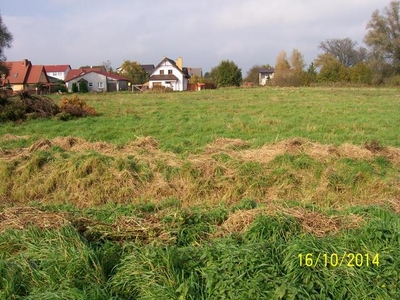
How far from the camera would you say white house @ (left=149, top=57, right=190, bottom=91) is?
67.3 meters

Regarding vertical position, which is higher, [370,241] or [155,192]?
[370,241]

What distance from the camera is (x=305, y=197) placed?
748cm

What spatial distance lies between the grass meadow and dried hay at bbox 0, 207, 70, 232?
26mm

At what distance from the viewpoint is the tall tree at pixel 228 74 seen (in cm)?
6906

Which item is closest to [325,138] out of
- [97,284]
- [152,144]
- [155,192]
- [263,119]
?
[263,119]

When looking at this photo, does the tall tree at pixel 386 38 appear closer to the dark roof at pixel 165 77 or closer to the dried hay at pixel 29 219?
the dark roof at pixel 165 77

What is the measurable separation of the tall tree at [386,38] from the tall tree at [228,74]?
22.8 metres

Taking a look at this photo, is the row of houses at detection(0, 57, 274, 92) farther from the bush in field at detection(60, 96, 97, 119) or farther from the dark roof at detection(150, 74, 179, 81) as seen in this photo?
the bush in field at detection(60, 96, 97, 119)

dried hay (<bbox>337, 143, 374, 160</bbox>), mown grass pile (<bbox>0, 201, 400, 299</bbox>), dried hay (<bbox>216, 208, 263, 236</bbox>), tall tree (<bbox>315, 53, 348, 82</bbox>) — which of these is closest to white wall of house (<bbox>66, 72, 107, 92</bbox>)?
tall tree (<bbox>315, 53, 348, 82</bbox>)

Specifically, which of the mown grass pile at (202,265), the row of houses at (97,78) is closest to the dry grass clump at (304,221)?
the mown grass pile at (202,265)

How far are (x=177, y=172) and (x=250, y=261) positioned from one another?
477 cm

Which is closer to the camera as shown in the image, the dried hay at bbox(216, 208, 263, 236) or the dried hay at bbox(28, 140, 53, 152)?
the dried hay at bbox(216, 208, 263, 236)

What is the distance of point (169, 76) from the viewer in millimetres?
67625

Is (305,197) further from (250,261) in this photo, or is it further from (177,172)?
(250,261)
